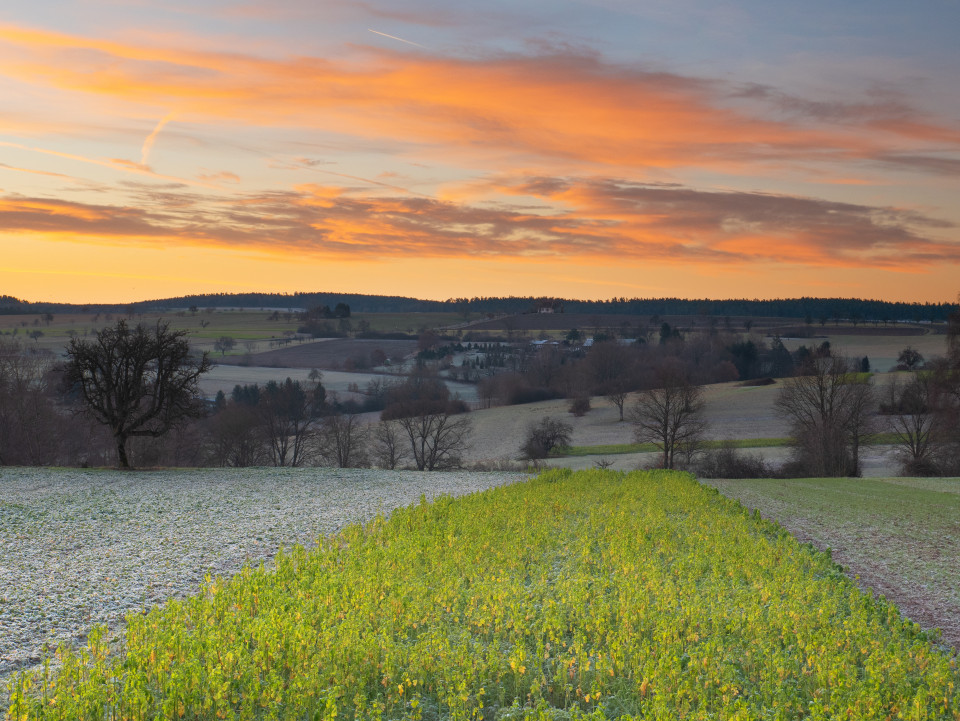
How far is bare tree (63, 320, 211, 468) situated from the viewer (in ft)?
140

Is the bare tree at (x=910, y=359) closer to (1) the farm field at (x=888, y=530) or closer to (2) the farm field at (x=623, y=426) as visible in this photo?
(2) the farm field at (x=623, y=426)

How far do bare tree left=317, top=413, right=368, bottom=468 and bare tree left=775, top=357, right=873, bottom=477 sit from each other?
38.2 m

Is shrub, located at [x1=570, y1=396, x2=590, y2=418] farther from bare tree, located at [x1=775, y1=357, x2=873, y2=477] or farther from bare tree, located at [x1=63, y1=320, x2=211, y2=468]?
bare tree, located at [x1=63, y1=320, x2=211, y2=468]

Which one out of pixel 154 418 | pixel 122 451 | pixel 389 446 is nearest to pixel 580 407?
pixel 389 446

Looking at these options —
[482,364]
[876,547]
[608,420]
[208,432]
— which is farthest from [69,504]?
[482,364]

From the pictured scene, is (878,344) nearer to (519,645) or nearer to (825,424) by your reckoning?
(825,424)

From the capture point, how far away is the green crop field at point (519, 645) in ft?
30.4

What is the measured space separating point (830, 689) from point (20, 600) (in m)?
14.5

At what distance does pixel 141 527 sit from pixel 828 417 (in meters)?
56.6

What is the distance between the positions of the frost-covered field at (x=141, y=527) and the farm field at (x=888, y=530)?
14.4 m

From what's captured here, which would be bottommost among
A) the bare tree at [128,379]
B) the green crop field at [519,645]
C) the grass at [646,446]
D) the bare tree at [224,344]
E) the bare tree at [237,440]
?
the grass at [646,446]

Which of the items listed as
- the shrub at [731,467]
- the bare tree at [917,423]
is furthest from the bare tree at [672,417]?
the bare tree at [917,423]

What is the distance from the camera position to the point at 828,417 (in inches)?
2554

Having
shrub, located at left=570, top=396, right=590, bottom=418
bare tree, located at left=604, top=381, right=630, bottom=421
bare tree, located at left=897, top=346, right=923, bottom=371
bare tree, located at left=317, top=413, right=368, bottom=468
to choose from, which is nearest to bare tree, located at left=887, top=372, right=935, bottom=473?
bare tree, located at left=604, top=381, right=630, bottom=421
